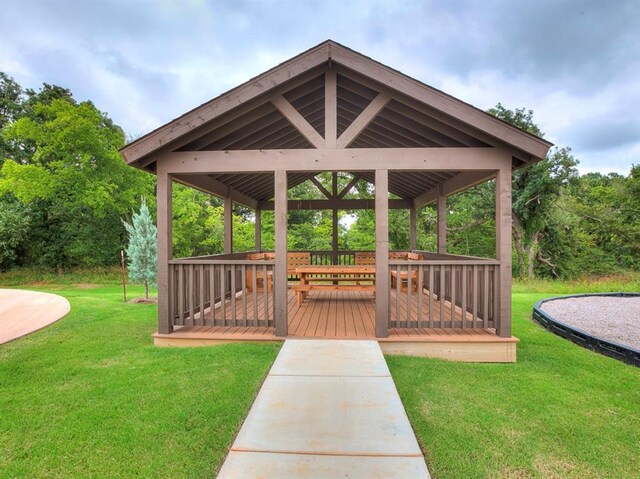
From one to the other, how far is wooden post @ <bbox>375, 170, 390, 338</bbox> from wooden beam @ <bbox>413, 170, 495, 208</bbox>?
5.23ft

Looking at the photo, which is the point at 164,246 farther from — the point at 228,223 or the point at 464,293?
the point at 464,293

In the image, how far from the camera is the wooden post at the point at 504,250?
4.16 meters

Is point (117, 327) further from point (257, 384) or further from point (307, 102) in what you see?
point (307, 102)

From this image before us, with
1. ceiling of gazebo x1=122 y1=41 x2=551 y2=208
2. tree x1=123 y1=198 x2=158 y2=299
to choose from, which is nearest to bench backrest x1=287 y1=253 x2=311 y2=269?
tree x1=123 y1=198 x2=158 y2=299

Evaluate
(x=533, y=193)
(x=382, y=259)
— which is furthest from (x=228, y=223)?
(x=533, y=193)

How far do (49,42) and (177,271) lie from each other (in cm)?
2535

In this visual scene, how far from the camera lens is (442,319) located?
14.3 ft

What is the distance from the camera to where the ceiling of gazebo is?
398 centimetres

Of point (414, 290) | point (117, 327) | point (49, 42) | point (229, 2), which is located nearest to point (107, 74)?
point (49, 42)

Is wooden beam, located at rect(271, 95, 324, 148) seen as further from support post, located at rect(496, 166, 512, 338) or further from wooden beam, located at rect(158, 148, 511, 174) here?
support post, located at rect(496, 166, 512, 338)

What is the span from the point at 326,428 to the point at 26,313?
5.83 m

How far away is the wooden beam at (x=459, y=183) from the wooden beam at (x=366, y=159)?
468mm

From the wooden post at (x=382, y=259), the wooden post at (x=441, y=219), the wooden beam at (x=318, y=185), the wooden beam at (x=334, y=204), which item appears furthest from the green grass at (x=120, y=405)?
the wooden beam at (x=334, y=204)

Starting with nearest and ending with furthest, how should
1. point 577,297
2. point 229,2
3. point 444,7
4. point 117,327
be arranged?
point 117,327, point 577,297, point 444,7, point 229,2
